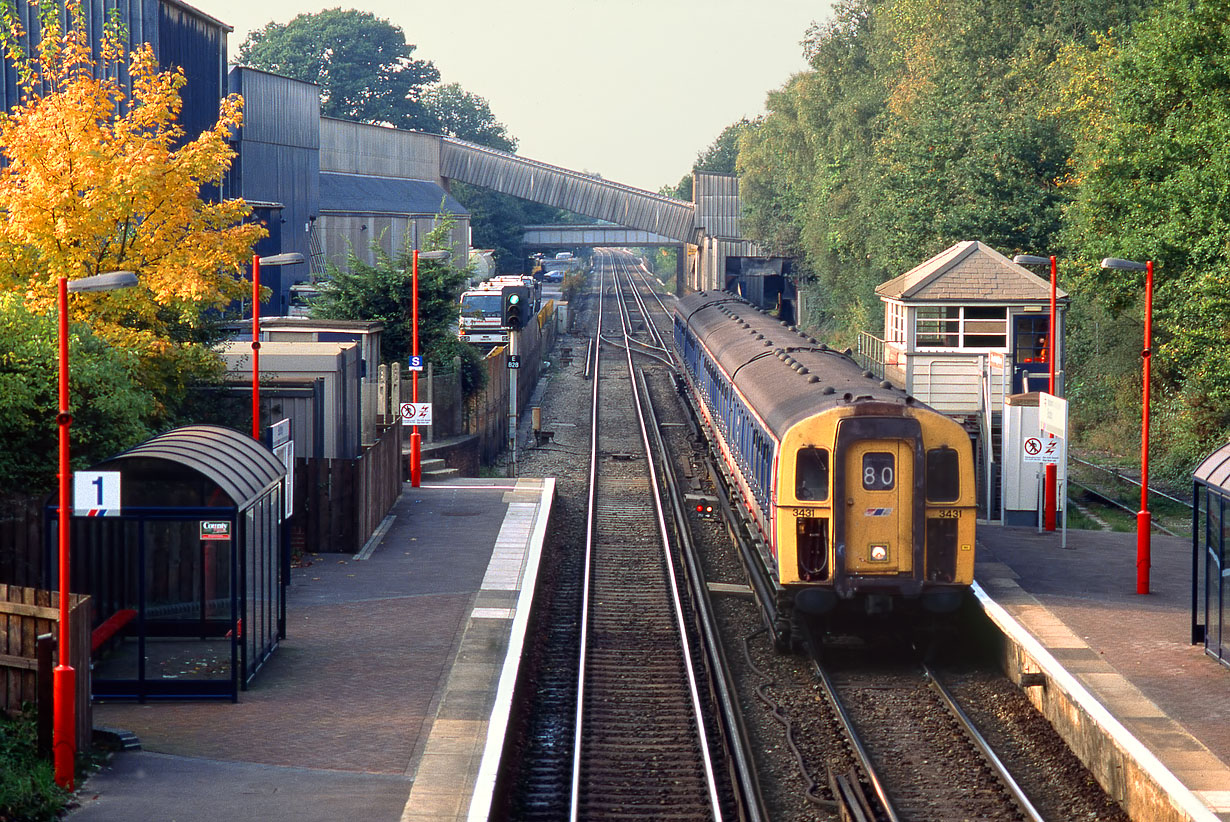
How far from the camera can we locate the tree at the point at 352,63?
112 m

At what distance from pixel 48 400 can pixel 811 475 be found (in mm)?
8698

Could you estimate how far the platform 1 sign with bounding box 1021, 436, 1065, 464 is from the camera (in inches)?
775

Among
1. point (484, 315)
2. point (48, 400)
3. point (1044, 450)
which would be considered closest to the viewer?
point (48, 400)

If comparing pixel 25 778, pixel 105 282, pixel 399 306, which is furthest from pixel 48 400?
pixel 399 306

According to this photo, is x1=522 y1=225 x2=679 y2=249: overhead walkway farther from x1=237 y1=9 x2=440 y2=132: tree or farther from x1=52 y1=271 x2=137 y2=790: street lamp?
x1=52 y1=271 x2=137 y2=790: street lamp

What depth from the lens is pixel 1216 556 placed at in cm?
1402

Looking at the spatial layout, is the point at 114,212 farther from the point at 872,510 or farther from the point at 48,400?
the point at 872,510

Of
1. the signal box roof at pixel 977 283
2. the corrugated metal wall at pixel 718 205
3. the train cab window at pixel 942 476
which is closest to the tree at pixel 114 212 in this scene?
the train cab window at pixel 942 476

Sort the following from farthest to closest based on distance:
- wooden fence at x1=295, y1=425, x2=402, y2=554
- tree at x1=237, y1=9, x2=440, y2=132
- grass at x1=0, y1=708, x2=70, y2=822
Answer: tree at x1=237, y1=9, x2=440, y2=132 < wooden fence at x1=295, y1=425, x2=402, y2=554 < grass at x1=0, y1=708, x2=70, y2=822

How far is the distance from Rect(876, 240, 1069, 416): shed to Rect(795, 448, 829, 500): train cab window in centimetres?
1241

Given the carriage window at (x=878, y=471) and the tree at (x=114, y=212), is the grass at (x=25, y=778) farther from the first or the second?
the carriage window at (x=878, y=471)

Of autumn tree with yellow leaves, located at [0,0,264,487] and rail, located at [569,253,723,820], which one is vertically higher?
autumn tree with yellow leaves, located at [0,0,264,487]

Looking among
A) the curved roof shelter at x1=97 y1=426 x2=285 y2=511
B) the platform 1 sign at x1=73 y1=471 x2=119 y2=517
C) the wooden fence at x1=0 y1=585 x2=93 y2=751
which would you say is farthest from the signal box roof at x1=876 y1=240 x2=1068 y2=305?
the wooden fence at x1=0 y1=585 x2=93 y2=751

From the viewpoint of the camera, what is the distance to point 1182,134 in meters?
26.5
